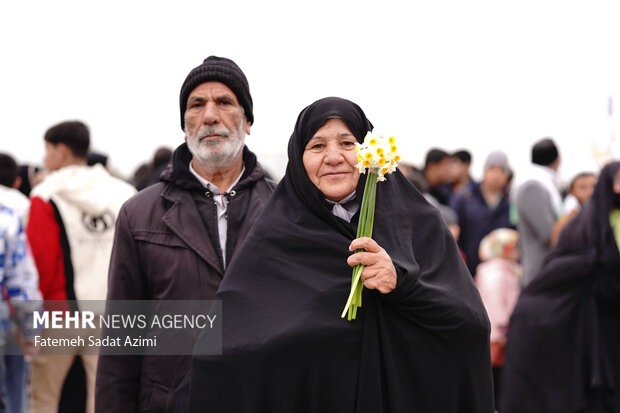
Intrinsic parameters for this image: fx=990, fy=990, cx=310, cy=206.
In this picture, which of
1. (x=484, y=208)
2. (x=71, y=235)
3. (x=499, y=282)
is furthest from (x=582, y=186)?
(x=71, y=235)

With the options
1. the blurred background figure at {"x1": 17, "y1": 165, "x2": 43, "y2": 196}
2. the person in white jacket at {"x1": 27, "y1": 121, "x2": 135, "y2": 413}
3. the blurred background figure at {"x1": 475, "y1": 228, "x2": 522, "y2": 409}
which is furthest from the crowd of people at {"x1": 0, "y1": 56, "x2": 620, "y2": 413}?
the blurred background figure at {"x1": 17, "y1": 165, "x2": 43, "y2": 196}

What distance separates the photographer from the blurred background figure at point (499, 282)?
828cm

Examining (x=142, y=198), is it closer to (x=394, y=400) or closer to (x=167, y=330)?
(x=167, y=330)

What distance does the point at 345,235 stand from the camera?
366 centimetres

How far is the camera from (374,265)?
135 inches

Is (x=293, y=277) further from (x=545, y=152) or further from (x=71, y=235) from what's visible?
(x=545, y=152)

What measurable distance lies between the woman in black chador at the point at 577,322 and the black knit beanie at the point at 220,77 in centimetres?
332

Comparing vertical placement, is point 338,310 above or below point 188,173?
below

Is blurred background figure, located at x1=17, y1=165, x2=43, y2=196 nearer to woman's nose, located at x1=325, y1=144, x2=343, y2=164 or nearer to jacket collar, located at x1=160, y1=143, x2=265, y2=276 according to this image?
jacket collar, located at x1=160, y1=143, x2=265, y2=276

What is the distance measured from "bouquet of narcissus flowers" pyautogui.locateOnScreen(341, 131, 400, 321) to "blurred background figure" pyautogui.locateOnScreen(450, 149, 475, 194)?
25.3ft

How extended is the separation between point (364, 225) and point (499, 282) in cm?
506

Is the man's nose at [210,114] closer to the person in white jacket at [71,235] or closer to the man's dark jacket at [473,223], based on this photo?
the person in white jacket at [71,235]

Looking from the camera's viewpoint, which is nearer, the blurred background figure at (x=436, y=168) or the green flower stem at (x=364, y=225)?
the green flower stem at (x=364, y=225)

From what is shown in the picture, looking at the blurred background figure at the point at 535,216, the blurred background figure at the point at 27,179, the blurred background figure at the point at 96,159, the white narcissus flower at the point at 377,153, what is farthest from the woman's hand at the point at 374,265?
the blurred background figure at the point at 27,179
